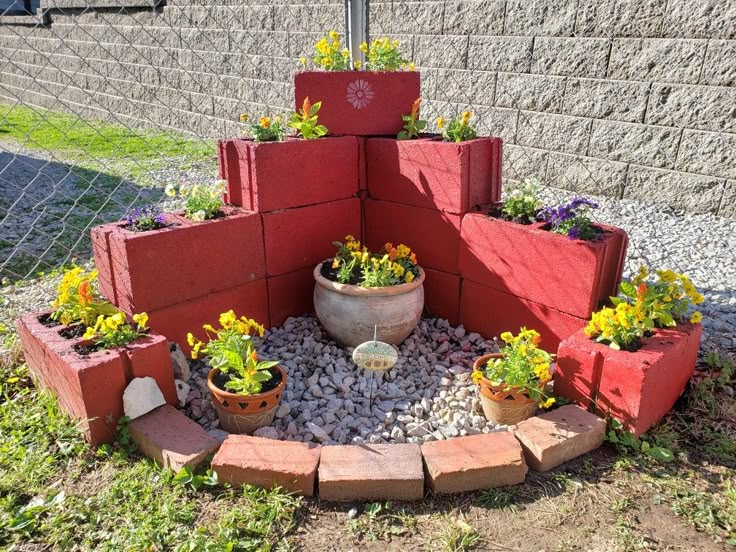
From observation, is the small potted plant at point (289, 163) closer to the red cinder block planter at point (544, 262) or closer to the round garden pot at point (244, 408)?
the red cinder block planter at point (544, 262)

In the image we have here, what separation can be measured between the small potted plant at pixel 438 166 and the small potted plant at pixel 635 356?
1031 millimetres

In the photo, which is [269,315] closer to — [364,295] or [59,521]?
[364,295]

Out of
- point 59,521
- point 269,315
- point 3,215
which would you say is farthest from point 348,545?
point 3,215

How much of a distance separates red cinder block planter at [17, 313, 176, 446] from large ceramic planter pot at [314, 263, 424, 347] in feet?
3.14

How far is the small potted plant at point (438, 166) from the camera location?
137 inches

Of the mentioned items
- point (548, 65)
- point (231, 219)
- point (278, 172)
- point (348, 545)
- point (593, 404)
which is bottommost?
point (348, 545)

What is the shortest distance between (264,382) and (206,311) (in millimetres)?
780

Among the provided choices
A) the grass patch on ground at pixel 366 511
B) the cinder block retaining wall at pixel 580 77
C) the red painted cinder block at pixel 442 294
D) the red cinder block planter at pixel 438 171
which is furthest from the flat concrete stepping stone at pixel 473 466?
the cinder block retaining wall at pixel 580 77

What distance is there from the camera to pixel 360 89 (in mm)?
3781

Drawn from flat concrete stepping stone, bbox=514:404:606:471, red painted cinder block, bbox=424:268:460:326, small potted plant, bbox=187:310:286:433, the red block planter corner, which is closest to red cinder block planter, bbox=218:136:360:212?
red painted cinder block, bbox=424:268:460:326

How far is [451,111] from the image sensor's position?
639 cm

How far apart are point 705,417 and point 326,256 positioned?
230 centimetres

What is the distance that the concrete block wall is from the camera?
4.79 metres

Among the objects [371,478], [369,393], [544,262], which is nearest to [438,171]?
[544,262]
